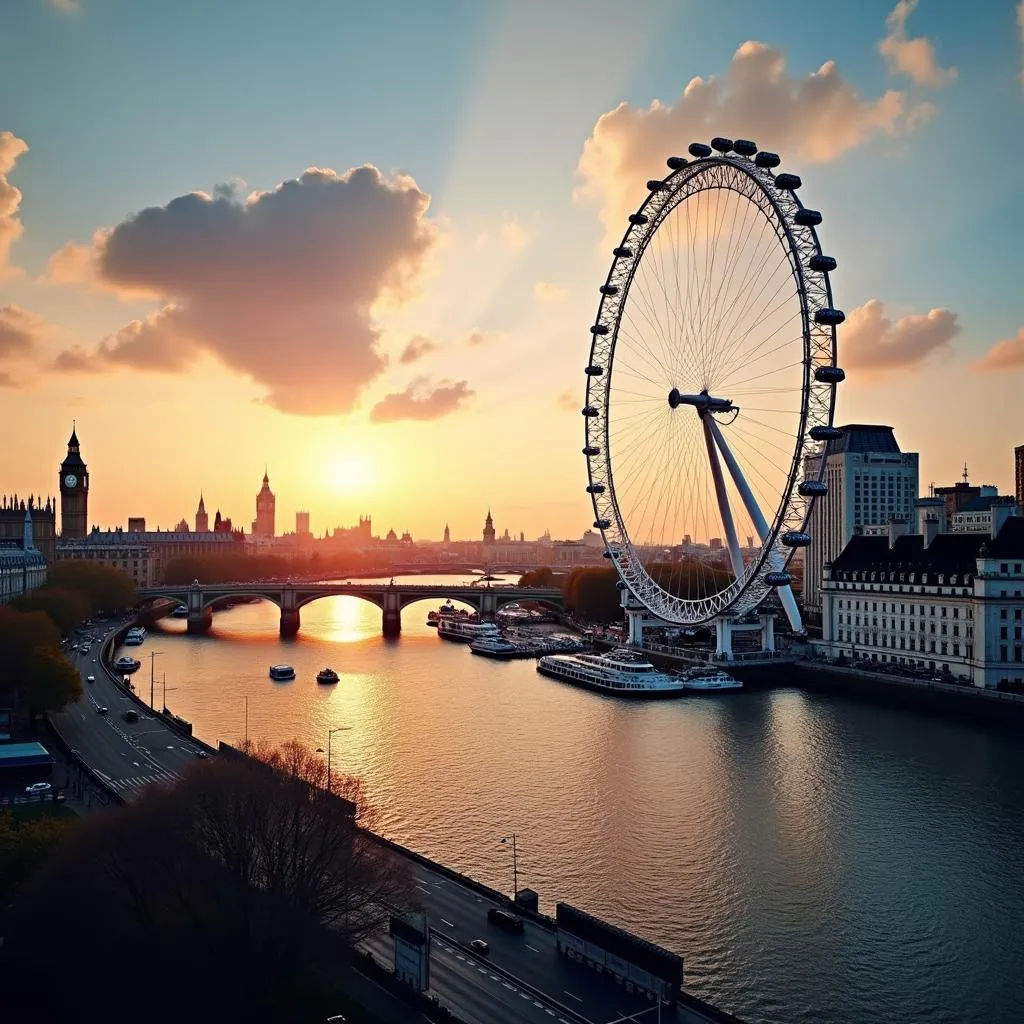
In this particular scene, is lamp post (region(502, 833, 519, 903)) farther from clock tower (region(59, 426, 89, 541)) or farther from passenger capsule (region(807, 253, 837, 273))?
clock tower (region(59, 426, 89, 541))

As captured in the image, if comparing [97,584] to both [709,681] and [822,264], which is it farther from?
[822,264]

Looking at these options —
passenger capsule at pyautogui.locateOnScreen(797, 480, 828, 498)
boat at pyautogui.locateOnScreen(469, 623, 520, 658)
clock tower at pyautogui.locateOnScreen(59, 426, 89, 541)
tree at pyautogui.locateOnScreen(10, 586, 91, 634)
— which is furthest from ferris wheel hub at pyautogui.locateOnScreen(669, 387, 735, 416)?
clock tower at pyautogui.locateOnScreen(59, 426, 89, 541)

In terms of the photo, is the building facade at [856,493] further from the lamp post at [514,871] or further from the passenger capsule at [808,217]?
the lamp post at [514,871]

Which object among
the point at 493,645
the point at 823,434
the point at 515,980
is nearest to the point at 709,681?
the point at 823,434

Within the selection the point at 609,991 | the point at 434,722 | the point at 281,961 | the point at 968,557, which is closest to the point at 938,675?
the point at 968,557

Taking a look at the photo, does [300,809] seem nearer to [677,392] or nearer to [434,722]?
[434,722]

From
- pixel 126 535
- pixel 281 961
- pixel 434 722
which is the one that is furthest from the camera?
pixel 126 535
